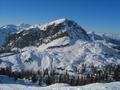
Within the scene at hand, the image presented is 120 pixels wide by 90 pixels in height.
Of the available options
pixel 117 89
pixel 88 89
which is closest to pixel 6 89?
pixel 88 89

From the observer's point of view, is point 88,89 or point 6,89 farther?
point 88,89

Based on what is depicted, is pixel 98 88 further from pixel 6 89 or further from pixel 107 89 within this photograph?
pixel 6 89

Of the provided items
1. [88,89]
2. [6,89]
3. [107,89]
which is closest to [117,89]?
[107,89]

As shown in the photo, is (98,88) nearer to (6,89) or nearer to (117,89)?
(117,89)

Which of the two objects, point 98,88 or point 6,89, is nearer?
point 6,89

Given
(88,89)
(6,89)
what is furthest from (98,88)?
(6,89)

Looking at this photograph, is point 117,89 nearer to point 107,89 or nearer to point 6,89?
point 107,89
